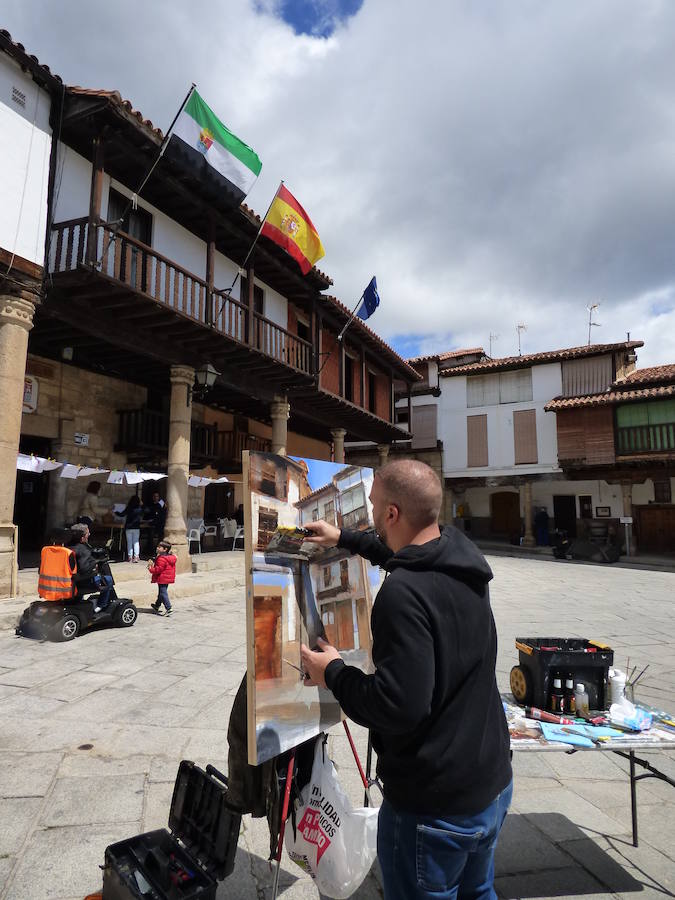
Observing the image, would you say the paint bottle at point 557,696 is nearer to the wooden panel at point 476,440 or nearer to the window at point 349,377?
the window at point 349,377

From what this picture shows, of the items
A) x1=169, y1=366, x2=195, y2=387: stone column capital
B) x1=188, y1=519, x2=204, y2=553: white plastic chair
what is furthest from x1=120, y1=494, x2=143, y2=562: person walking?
x1=169, y1=366, x2=195, y2=387: stone column capital

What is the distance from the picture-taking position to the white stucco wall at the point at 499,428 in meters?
22.3

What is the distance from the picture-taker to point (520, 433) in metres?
23.0

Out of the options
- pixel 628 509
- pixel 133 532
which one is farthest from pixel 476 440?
pixel 133 532

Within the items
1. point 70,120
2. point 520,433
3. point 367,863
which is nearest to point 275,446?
point 70,120

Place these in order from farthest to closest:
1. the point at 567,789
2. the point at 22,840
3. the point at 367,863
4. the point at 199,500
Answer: the point at 199,500 → the point at 567,789 → the point at 22,840 → the point at 367,863

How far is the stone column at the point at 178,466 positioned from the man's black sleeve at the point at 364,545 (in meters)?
8.86

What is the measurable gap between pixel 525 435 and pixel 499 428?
4.11ft

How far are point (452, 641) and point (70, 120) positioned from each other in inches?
390

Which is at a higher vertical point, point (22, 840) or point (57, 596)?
point (57, 596)

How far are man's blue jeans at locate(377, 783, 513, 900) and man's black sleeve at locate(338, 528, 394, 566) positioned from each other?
0.88 meters

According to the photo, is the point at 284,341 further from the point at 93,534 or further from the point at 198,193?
the point at 93,534

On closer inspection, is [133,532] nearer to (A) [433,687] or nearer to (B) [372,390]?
(A) [433,687]

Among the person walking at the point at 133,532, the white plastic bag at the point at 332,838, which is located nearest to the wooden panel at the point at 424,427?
the person walking at the point at 133,532
